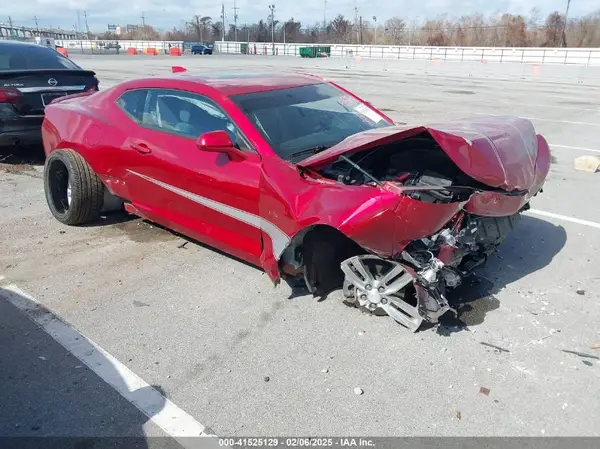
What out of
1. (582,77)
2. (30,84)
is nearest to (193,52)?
(582,77)

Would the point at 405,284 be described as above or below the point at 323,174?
below

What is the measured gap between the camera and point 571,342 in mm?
3262

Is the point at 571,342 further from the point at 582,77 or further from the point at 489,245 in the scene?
the point at 582,77

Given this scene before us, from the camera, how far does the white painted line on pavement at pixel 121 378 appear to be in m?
2.56

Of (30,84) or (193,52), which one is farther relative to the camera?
(193,52)

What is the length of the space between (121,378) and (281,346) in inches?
37.5

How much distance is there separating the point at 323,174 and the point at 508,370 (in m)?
1.64

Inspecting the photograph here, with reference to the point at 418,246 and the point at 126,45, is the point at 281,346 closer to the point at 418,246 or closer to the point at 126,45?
the point at 418,246

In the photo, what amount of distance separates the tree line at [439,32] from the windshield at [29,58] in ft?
218

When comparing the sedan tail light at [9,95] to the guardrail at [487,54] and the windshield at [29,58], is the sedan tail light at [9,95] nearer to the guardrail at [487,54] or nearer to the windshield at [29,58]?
the windshield at [29,58]

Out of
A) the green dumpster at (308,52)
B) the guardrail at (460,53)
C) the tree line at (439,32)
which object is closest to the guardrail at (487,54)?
the guardrail at (460,53)

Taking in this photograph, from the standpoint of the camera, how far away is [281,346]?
325 cm

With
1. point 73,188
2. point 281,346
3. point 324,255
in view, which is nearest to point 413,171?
point 324,255

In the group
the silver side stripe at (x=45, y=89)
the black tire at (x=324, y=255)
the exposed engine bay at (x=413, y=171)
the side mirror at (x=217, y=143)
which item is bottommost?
the black tire at (x=324, y=255)
